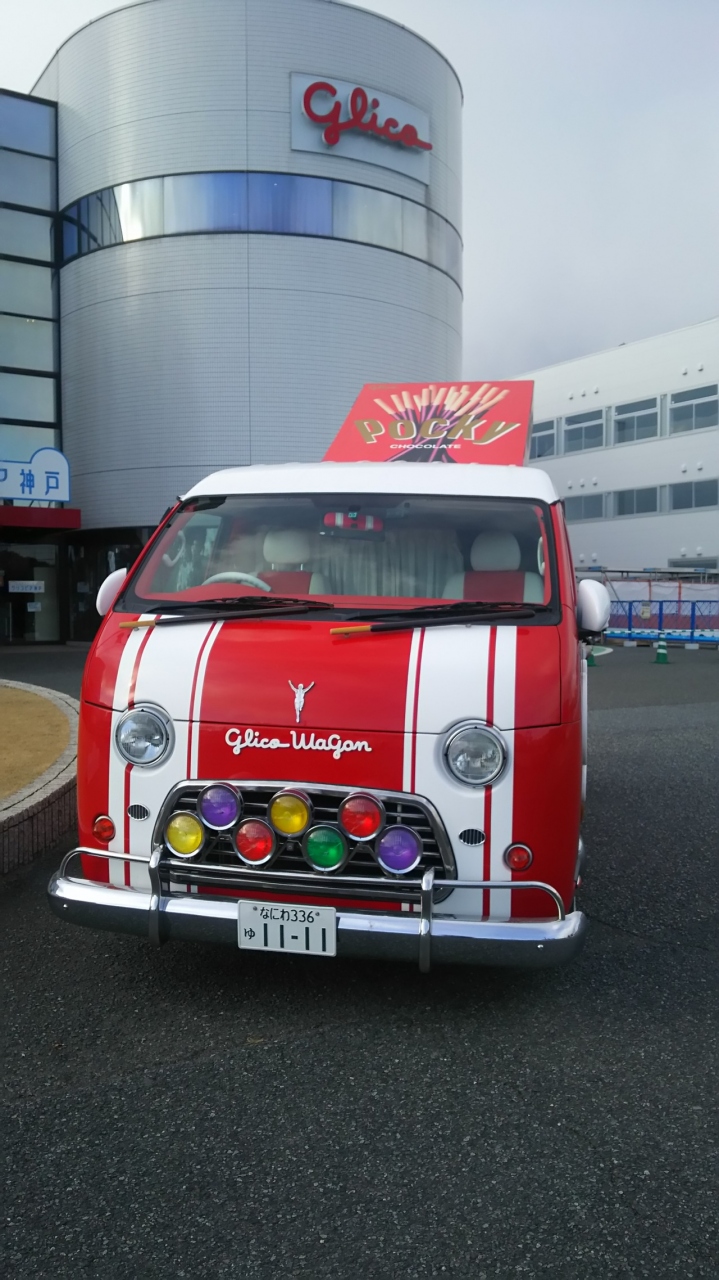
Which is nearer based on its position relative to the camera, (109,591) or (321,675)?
(321,675)

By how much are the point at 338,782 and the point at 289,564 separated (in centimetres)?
140

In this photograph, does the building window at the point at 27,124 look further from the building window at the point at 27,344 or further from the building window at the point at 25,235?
the building window at the point at 27,344

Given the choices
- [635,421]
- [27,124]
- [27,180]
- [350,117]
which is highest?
[27,124]

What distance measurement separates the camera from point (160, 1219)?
92.5 inches

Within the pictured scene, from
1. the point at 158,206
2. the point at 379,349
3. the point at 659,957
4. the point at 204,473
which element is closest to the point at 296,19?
the point at 158,206

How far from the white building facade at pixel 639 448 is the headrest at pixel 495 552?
3275 cm

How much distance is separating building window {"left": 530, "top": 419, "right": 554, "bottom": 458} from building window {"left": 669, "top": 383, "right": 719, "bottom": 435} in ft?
19.5

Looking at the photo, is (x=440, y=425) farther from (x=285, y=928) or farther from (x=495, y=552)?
(x=285, y=928)

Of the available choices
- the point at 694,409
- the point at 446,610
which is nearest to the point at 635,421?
the point at 694,409

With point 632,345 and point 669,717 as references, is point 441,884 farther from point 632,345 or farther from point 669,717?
point 632,345

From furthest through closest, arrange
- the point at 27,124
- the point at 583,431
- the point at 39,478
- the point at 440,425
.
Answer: the point at 583,431 → the point at 27,124 → the point at 39,478 → the point at 440,425

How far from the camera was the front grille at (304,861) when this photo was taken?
10.6ft

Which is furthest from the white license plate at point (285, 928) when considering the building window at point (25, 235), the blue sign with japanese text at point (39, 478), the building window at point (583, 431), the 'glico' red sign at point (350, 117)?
the building window at point (583, 431)

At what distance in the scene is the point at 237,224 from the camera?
24.1 metres
